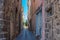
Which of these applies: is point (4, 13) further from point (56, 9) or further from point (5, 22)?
point (56, 9)

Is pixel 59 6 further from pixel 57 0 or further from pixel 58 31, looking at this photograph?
pixel 58 31

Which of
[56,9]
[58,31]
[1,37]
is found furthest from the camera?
[1,37]

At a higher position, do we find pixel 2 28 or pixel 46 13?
pixel 46 13

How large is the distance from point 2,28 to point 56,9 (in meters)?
1.91

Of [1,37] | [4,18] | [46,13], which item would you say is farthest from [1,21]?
[46,13]

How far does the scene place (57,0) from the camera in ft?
11.1

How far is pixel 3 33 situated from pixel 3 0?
108 centimetres

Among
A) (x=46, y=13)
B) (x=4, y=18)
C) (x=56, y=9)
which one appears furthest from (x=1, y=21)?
(x=56, y=9)

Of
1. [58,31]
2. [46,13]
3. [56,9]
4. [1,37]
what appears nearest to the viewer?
[58,31]

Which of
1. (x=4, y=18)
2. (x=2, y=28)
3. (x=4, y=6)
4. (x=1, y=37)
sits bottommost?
(x=1, y=37)

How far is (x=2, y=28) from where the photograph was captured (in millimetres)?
4453

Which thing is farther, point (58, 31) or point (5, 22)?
point (5, 22)

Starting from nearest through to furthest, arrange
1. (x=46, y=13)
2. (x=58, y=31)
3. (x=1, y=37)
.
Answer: (x=58, y=31), (x=1, y=37), (x=46, y=13)

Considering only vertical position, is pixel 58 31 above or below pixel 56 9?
below
